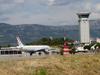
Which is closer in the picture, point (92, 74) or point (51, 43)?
point (92, 74)

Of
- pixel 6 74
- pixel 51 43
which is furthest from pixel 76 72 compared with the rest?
pixel 51 43

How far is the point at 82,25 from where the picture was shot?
639ft

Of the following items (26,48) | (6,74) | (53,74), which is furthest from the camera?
(26,48)

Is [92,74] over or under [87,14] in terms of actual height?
under

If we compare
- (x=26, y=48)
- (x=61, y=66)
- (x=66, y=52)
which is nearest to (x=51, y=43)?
(x=26, y=48)

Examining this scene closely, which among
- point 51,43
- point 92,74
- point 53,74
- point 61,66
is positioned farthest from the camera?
point 51,43

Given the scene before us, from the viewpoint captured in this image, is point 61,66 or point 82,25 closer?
point 61,66

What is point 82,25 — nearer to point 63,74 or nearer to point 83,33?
point 83,33

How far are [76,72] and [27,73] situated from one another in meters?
3.29

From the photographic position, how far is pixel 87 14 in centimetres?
19438

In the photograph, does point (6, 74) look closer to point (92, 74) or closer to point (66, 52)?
point (92, 74)

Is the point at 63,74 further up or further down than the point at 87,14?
further down

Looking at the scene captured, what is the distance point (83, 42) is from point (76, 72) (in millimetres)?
177021

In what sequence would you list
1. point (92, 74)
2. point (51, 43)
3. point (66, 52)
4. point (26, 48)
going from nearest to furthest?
point (92, 74)
point (66, 52)
point (26, 48)
point (51, 43)
